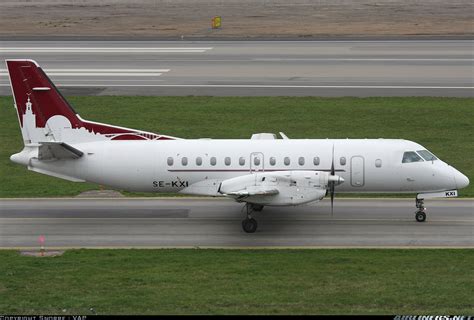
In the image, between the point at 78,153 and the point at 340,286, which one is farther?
the point at 78,153

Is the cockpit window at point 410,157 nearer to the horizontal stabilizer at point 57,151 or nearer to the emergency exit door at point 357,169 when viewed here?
the emergency exit door at point 357,169

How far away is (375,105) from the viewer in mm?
59062

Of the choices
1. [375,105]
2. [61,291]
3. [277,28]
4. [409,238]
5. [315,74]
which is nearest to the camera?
[61,291]

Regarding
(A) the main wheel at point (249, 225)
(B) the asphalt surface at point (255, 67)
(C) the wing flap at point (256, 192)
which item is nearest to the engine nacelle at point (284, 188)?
(C) the wing flap at point (256, 192)

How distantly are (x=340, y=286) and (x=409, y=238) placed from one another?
6588 mm

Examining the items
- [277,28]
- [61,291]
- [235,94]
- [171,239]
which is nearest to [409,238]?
[171,239]

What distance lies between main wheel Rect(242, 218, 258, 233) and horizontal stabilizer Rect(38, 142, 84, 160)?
729 cm

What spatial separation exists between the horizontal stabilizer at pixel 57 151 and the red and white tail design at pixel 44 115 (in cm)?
131

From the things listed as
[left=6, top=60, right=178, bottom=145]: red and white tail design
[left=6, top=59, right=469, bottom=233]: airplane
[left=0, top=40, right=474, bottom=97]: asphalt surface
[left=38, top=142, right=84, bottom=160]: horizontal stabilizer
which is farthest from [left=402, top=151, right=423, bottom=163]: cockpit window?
[left=0, top=40, right=474, bottom=97]: asphalt surface

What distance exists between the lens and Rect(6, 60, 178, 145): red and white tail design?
1507 inches

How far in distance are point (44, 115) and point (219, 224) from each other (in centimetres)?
854

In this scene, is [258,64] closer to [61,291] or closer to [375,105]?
[375,105]

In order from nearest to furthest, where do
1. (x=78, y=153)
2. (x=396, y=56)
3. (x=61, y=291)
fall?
(x=61, y=291) < (x=78, y=153) < (x=396, y=56)

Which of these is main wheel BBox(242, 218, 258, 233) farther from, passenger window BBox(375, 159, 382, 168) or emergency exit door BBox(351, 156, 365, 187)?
passenger window BBox(375, 159, 382, 168)
